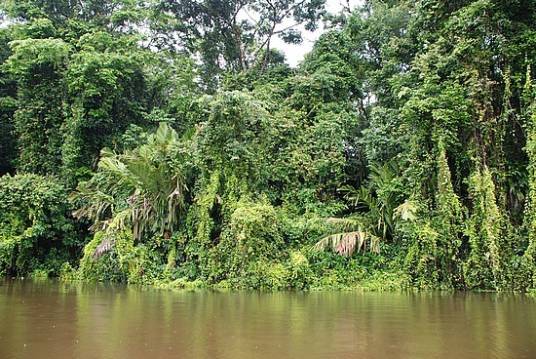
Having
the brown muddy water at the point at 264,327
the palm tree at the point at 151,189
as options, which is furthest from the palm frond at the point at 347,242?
the palm tree at the point at 151,189

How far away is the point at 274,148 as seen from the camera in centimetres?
1739

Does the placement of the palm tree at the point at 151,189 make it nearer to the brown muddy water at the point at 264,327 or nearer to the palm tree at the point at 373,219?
the palm tree at the point at 373,219

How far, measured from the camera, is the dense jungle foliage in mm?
13789

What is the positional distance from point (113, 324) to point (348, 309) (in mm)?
4003

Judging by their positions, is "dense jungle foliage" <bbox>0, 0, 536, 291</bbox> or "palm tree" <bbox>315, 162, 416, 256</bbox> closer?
"dense jungle foliage" <bbox>0, 0, 536, 291</bbox>

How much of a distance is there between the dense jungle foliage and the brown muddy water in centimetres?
298

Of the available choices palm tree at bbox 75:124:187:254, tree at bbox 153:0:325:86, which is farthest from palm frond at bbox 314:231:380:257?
tree at bbox 153:0:325:86

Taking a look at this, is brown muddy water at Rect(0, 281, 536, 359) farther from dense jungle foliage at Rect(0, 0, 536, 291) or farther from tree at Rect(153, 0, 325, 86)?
tree at Rect(153, 0, 325, 86)

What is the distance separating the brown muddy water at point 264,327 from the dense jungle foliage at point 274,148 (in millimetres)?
2985

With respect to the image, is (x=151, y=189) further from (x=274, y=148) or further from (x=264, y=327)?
(x=264, y=327)

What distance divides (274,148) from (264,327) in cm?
1085

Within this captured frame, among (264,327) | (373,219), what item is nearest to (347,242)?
(373,219)

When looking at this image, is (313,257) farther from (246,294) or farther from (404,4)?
(404,4)

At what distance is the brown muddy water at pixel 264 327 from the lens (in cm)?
534
